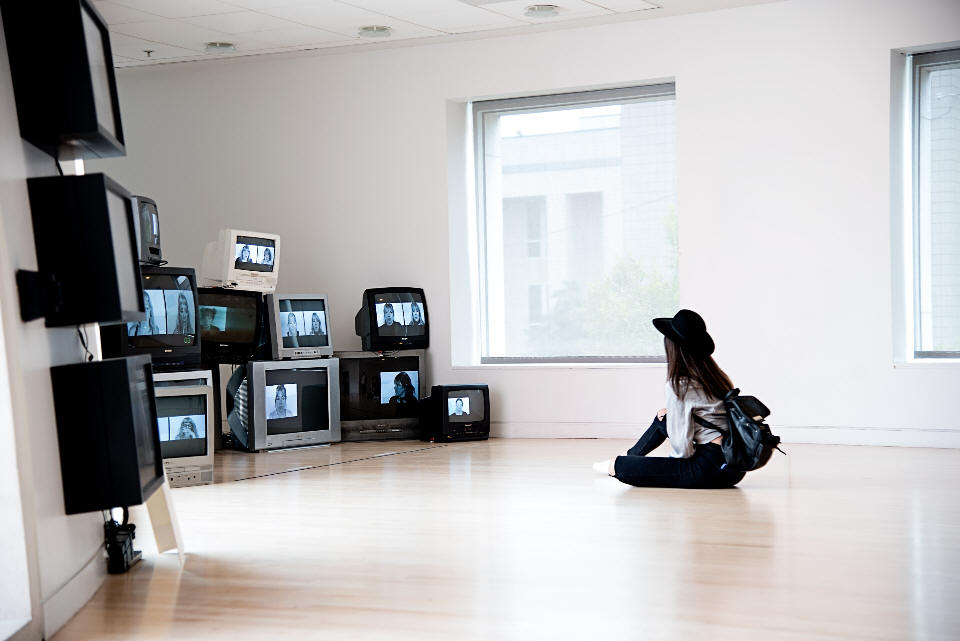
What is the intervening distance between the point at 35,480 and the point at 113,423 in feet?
0.94

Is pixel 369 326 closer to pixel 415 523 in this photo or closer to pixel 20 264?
pixel 415 523

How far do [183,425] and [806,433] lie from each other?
4007 millimetres

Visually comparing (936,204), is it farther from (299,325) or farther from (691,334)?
(299,325)

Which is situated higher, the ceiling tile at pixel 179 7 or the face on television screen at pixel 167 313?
the ceiling tile at pixel 179 7

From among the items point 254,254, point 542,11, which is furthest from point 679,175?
point 254,254

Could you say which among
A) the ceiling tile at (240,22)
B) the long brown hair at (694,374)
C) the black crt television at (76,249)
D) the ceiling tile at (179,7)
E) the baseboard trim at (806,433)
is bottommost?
the baseboard trim at (806,433)

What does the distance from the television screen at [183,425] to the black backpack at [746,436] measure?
2.86 meters

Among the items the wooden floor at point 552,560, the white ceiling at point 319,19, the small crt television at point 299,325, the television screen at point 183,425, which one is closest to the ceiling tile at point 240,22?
the white ceiling at point 319,19

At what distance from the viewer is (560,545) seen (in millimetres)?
4160

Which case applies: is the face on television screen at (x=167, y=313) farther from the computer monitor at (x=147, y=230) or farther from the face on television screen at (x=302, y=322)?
the face on television screen at (x=302, y=322)

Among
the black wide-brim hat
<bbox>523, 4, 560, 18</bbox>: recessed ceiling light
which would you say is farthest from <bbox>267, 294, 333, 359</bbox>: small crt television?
the black wide-brim hat

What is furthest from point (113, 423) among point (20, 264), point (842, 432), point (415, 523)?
point (842, 432)

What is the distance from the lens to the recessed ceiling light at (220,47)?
Result: 7.87m

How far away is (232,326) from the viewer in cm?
733
